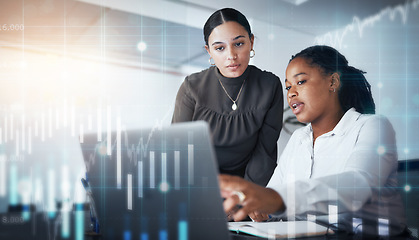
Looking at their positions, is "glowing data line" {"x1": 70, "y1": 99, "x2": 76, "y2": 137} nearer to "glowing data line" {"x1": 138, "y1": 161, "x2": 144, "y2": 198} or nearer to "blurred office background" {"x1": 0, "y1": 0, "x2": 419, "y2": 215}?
"blurred office background" {"x1": 0, "y1": 0, "x2": 419, "y2": 215}

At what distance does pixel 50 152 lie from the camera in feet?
8.24

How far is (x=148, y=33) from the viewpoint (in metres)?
3.18

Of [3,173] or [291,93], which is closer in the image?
[291,93]

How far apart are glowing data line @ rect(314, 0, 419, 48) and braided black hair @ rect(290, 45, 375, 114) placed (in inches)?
67.0

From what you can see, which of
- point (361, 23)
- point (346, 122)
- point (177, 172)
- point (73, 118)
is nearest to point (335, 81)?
point (346, 122)

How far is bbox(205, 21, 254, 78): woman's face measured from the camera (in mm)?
1462

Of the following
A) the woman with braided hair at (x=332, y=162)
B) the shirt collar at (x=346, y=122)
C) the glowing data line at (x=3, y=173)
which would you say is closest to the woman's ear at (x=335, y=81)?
the woman with braided hair at (x=332, y=162)

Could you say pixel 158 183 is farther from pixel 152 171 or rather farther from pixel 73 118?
pixel 73 118

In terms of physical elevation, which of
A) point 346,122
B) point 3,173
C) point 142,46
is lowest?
point 3,173

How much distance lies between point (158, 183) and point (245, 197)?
171 mm

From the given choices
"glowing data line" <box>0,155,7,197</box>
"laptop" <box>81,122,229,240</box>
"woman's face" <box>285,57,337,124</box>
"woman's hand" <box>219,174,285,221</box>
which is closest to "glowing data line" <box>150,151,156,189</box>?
"laptop" <box>81,122,229,240</box>

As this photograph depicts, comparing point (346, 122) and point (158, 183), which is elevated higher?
point (346, 122)

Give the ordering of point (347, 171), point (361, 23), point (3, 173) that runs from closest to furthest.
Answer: point (347, 171)
point (3, 173)
point (361, 23)

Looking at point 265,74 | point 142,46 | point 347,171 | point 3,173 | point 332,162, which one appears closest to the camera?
point 347,171
